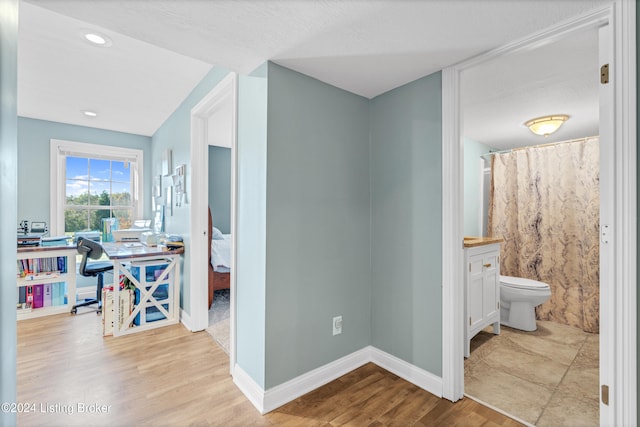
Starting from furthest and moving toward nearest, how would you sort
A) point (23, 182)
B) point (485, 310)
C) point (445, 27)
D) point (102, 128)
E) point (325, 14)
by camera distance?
point (102, 128) → point (23, 182) → point (485, 310) → point (445, 27) → point (325, 14)

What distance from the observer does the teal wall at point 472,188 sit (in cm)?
371

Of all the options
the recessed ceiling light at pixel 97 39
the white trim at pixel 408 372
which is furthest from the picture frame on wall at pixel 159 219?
the white trim at pixel 408 372

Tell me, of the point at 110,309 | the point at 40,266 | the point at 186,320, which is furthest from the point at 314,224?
the point at 40,266

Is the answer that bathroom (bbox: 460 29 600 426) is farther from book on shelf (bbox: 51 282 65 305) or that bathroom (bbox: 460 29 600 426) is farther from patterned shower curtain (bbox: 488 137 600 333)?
book on shelf (bbox: 51 282 65 305)

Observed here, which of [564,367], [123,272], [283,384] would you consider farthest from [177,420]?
[564,367]

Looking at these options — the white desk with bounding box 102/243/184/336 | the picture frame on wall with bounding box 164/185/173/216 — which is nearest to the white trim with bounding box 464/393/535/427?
the white desk with bounding box 102/243/184/336

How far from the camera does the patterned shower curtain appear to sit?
9.57 ft

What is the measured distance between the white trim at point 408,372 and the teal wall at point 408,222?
37mm

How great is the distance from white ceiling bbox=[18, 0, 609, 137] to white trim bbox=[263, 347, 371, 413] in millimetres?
1995

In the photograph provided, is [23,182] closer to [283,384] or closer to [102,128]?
[102,128]

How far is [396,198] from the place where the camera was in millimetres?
2127

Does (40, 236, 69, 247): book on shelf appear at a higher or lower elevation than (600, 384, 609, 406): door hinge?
higher

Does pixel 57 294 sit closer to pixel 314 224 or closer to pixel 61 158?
pixel 61 158

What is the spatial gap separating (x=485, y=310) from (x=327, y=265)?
5.16ft
